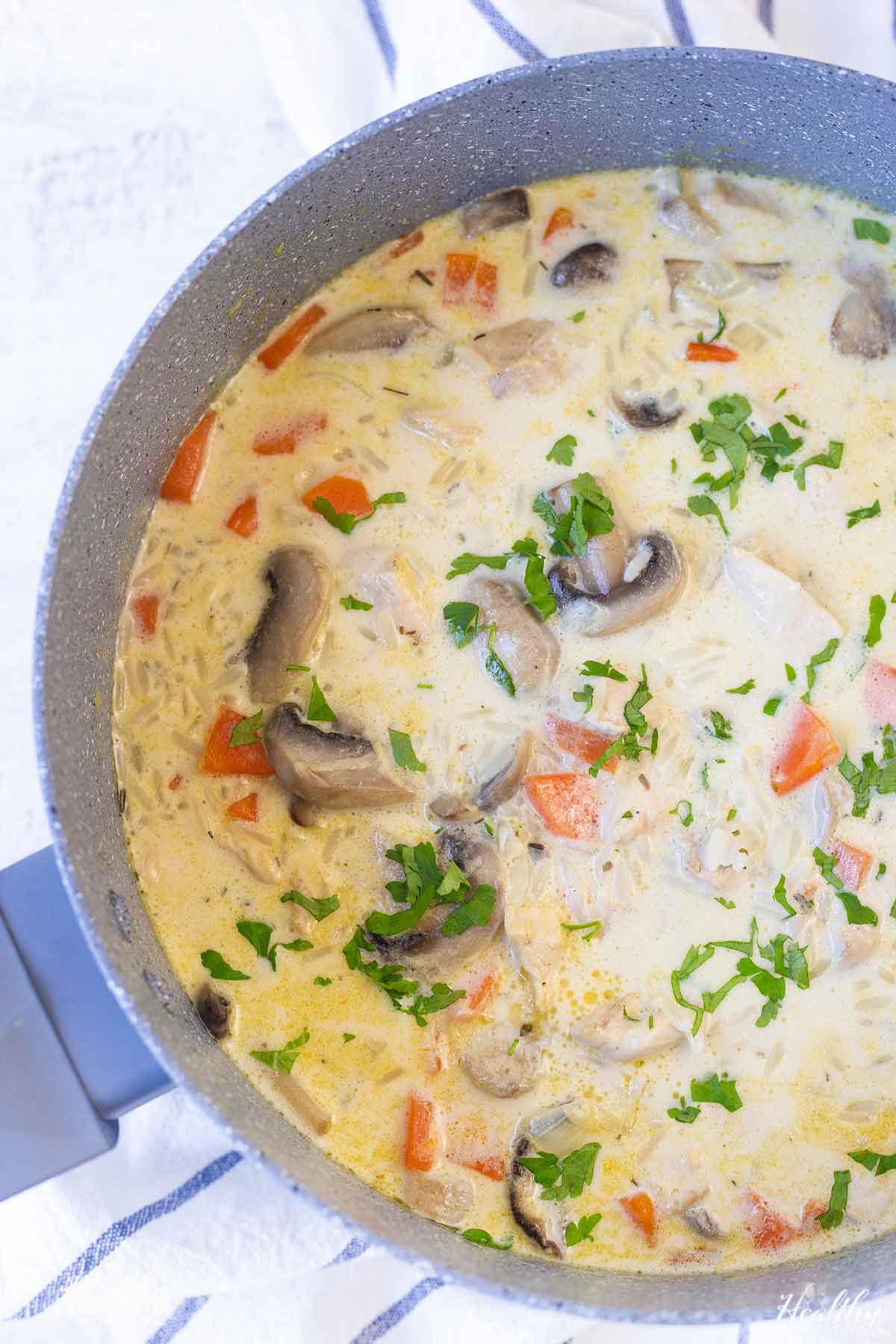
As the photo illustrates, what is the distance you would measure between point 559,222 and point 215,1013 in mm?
1731

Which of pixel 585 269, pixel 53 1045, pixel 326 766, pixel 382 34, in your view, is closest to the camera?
pixel 53 1045

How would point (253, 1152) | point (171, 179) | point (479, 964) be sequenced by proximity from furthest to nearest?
point (171, 179) → point (479, 964) → point (253, 1152)

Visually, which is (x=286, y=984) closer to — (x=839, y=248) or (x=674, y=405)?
→ (x=674, y=405)

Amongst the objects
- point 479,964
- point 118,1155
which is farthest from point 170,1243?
point 479,964

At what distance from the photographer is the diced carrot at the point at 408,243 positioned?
295 centimetres

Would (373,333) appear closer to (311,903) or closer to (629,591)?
(629,591)

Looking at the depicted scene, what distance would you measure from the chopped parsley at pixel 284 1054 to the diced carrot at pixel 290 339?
4.34 feet

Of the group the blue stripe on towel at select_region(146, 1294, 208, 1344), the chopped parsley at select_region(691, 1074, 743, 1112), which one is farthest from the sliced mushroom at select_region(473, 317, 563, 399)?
the blue stripe on towel at select_region(146, 1294, 208, 1344)

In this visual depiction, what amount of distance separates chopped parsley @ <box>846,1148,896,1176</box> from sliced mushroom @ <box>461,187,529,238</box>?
1.96 metres

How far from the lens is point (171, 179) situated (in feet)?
10.6

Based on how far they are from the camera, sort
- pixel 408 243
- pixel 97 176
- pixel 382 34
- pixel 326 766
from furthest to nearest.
Answer: pixel 97 176
pixel 382 34
pixel 408 243
pixel 326 766

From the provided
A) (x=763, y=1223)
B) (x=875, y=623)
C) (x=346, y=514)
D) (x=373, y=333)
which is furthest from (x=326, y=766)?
(x=763, y=1223)

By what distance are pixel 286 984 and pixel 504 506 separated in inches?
39.6

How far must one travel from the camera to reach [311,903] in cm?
266
